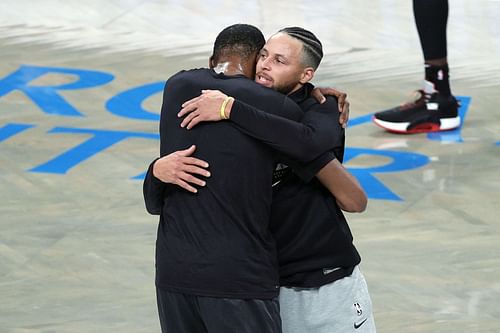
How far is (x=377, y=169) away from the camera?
251 inches

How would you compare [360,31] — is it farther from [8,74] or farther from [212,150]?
[212,150]

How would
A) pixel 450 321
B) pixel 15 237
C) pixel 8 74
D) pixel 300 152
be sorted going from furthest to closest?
pixel 8 74 → pixel 15 237 → pixel 450 321 → pixel 300 152

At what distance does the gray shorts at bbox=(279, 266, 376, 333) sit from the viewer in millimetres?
3330

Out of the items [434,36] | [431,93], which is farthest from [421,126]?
[434,36]

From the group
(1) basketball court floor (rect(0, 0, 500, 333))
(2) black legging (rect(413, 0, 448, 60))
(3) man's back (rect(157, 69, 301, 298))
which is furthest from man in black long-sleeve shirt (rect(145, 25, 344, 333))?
(2) black legging (rect(413, 0, 448, 60))

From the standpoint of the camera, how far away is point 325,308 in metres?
3.33

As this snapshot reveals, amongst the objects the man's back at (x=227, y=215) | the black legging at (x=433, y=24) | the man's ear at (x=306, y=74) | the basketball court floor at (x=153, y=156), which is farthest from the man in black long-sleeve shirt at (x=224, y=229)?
the black legging at (x=433, y=24)

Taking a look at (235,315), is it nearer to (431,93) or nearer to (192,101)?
(192,101)

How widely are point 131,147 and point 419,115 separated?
5.06ft

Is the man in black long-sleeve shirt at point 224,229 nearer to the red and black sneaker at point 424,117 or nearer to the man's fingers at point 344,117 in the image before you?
the man's fingers at point 344,117

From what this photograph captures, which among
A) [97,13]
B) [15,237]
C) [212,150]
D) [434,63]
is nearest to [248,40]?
[212,150]

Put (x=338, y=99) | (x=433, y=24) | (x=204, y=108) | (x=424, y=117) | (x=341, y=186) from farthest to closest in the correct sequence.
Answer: (x=424, y=117) → (x=433, y=24) → (x=338, y=99) → (x=341, y=186) → (x=204, y=108)

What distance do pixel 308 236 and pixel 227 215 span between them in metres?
0.24

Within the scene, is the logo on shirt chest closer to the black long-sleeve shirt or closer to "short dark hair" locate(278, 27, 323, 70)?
the black long-sleeve shirt
